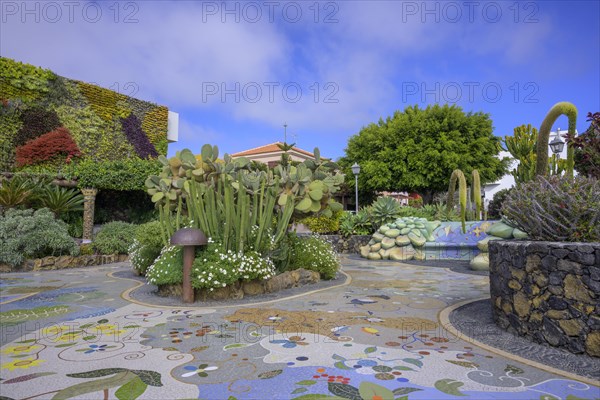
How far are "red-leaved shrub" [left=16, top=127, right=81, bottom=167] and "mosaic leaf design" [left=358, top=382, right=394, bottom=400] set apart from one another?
19.5 metres

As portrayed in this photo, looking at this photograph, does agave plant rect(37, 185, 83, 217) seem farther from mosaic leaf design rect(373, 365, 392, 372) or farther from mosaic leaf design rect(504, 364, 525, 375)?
mosaic leaf design rect(504, 364, 525, 375)

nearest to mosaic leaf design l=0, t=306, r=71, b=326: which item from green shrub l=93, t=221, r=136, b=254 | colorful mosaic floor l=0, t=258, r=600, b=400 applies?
colorful mosaic floor l=0, t=258, r=600, b=400

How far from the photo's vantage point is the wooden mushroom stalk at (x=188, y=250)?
6402 millimetres

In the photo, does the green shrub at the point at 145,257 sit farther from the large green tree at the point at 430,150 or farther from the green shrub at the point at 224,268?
the large green tree at the point at 430,150

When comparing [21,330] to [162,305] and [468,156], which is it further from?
[468,156]

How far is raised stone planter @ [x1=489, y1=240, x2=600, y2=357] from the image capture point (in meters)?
3.73

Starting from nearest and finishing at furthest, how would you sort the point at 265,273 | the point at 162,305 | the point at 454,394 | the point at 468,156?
the point at 454,394 < the point at 162,305 < the point at 265,273 < the point at 468,156

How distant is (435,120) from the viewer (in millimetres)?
28000

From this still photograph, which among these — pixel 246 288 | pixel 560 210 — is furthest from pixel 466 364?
pixel 246 288

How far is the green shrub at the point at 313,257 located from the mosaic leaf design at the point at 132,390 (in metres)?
5.38

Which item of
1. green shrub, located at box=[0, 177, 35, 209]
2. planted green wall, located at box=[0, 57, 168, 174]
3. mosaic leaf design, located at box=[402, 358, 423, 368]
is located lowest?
mosaic leaf design, located at box=[402, 358, 423, 368]

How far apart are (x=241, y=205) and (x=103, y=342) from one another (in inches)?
128

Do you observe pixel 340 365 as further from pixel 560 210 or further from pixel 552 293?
pixel 560 210

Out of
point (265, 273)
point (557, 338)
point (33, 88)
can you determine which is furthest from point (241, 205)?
point (33, 88)
